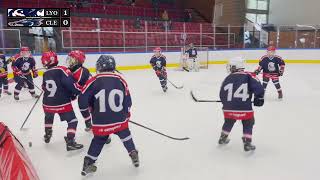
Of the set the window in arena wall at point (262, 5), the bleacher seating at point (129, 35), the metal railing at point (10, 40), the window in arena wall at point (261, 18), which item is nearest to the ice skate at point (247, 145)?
the metal railing at point (10, 40)

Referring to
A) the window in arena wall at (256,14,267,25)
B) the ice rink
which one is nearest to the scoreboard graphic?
the ice rink

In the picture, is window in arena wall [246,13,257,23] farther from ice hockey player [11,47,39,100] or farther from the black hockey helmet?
the black hockey helmet

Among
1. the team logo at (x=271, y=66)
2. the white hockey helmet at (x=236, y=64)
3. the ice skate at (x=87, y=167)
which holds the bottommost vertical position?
the ice skate at (x=87, y=167)

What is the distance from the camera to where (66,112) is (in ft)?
12.1

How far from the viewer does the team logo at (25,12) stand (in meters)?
11.9

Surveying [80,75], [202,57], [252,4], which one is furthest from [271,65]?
[252,4]

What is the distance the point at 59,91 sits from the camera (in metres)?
3.64

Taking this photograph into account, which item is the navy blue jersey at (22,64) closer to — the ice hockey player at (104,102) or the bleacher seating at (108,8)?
the ice hockey player at (104,102)

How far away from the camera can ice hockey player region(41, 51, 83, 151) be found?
3.55 meters

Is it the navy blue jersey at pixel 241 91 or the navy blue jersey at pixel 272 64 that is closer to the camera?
the navy blue jersey at pixel 241 91

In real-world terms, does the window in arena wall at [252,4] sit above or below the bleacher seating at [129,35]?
above

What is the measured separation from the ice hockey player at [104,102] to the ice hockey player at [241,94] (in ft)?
3.81

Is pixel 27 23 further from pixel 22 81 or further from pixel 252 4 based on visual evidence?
pixel 252 4

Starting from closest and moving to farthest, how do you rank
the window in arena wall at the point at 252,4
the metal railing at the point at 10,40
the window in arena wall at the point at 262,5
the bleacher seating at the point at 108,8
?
the metal railing at the point at 10,40
the bleacher seating at the point at 108,8
the window in arena wall at the point at 252,4
the window in arena wall at the point at 262,5
